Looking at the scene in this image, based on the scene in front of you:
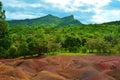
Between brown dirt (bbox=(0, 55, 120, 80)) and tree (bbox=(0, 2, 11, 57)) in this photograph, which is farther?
tree (bbox=(0, 2, 11, 57))

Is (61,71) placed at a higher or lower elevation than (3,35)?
lower

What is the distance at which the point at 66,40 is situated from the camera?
117000 mm

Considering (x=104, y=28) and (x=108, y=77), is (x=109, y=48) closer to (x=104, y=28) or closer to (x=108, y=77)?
(x=108, y=77)

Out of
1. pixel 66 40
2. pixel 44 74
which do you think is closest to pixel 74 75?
pixel 44 74

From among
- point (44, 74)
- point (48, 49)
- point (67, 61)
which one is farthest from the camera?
point (48, 49)

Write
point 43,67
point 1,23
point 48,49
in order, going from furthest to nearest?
point 48,49 → point 1,23 → point 43,67

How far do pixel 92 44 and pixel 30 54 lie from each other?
21.3m

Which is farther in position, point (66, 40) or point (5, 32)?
point (66, 40)

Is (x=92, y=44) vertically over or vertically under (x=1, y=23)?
under

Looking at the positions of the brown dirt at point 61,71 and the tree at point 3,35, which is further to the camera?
the tree at point 3,35

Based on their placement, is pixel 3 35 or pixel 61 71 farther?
pixel 3 35

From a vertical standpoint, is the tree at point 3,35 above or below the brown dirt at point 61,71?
above

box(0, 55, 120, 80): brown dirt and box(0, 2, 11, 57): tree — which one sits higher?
box(0, 2, 11, 57): tree

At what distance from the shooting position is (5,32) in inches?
3519
